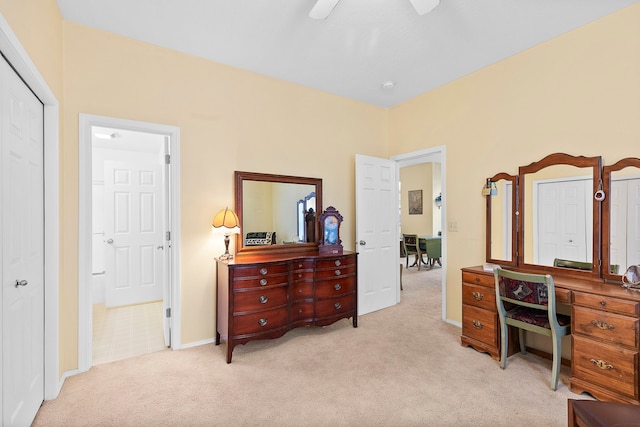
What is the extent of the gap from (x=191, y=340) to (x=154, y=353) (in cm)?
32

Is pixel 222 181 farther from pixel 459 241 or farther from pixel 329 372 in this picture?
pixel 459 241

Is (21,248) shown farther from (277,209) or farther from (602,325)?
(602,325)

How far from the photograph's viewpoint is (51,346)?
213 cm

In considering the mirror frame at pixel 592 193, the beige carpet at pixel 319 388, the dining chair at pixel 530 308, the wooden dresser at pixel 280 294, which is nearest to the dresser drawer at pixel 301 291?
the wooden dresser at pixel 280 294

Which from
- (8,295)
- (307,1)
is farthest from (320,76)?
(8,295)

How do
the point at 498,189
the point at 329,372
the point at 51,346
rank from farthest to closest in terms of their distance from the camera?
the point at 498,189 → the point at 329,372 → the point at 51,346

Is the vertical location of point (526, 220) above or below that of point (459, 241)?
above

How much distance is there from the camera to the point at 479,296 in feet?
9.23

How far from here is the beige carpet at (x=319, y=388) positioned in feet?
6.31

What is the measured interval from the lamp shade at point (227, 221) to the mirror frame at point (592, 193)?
2.70 metres

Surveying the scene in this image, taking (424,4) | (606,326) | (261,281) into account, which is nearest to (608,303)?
(606,326)

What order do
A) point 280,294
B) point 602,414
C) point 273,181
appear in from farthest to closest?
point 273,181 < point 280,294 < point 602,414

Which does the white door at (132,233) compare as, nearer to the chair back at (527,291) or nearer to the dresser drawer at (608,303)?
the chair back at (527,291)

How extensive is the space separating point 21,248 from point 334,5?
2.37 metres
